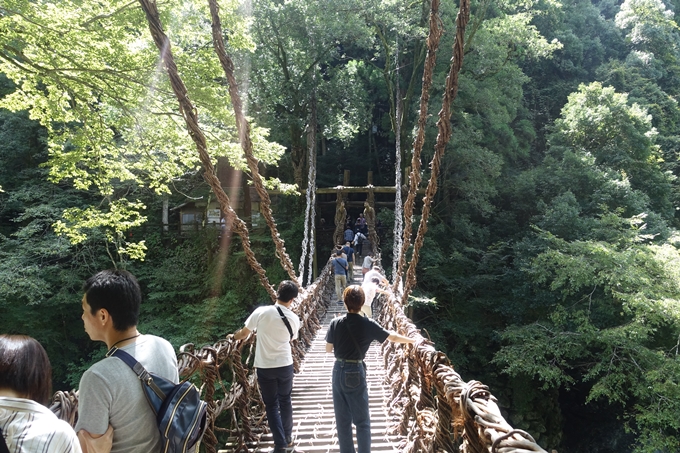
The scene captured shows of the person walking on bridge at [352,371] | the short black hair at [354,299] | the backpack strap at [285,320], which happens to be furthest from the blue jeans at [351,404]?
the backpack strap at [285,320]

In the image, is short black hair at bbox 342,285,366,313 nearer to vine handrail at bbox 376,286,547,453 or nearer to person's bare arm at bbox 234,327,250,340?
vine handrail at bbox 376,286,547,453

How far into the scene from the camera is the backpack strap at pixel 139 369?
3.21 ft

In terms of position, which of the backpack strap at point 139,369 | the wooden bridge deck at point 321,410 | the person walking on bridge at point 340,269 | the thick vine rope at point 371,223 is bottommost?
the wooden bridge deck at point 321,410

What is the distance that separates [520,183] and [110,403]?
989 centimetres

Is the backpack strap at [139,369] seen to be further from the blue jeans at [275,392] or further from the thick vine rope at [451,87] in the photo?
the thick vine rope at [451,87]

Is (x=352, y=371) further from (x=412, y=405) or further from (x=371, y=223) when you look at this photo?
(x=371, y=223)

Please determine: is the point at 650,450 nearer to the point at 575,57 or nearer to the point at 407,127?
the point at 407,127

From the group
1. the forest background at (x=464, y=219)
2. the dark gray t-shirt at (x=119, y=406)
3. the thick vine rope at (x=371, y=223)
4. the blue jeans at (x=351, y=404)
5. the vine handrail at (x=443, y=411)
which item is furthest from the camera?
the thick vine rope at (x=371, y=223)

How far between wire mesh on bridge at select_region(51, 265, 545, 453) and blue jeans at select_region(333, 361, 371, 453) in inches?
9.6

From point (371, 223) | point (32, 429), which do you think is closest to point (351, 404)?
point (32, 429)

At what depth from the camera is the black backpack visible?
97 cm

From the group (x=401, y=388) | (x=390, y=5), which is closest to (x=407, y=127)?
(x=390, y=5)

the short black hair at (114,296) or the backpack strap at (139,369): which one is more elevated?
the short black hair at (114,296)

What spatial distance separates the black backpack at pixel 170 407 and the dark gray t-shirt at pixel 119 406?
2 cm
